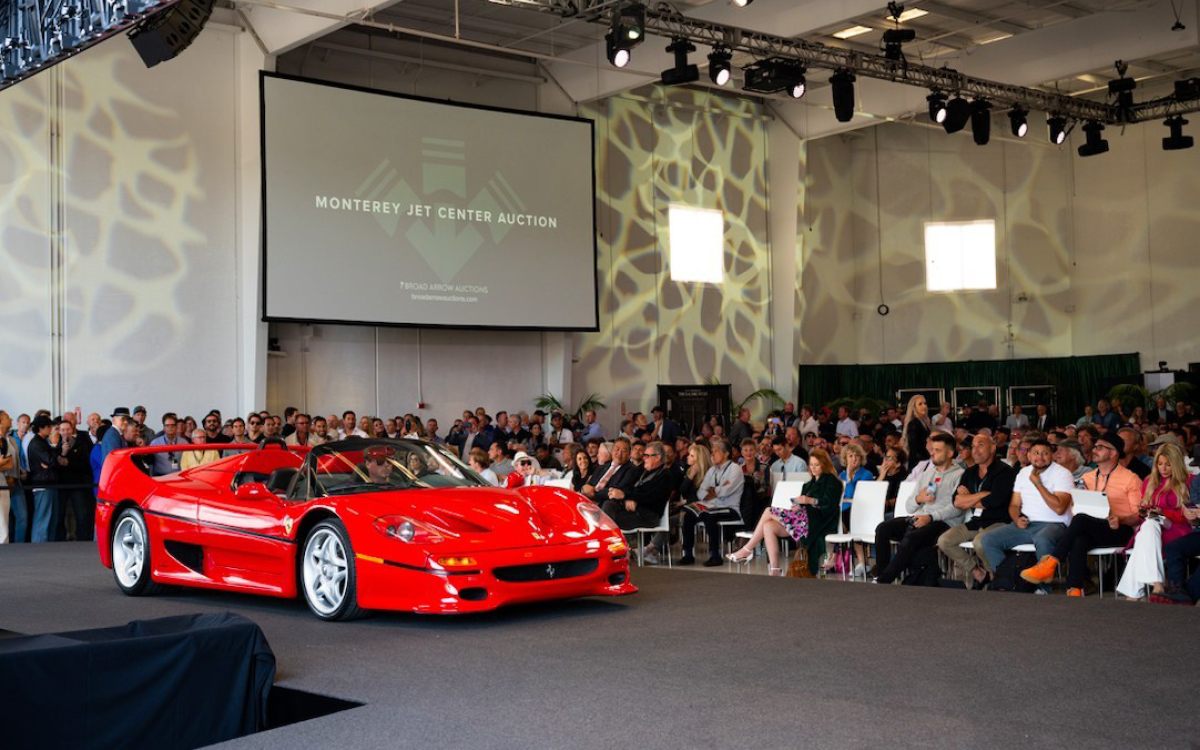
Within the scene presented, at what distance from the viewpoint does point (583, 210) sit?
20.0 meters

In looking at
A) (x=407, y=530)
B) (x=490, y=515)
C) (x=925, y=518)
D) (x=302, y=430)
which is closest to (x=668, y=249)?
(x=302, y=430)

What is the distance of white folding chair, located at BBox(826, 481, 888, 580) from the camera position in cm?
913

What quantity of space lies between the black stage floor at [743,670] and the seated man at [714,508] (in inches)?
115

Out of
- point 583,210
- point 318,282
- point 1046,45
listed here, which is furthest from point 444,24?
point 1046,45

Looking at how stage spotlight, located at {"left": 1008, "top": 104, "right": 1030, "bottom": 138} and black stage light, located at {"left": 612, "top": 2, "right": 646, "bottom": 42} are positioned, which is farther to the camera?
stage spotlight, located at {"left": 1008, "top": 104, "right": 1030, "bottom": 138}

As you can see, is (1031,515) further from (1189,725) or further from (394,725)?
(394,725)

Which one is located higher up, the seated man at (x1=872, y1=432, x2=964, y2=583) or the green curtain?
the green curtain

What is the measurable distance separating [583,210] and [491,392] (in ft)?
11.2

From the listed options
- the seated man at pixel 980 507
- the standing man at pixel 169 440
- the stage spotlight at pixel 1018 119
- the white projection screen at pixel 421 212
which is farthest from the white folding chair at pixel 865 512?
the stage spotlight at pixel 1018 119

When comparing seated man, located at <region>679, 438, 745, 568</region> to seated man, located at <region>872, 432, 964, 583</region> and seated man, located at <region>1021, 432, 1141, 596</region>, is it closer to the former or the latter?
seated man, located at <region>872, 432, 964, 583</region>

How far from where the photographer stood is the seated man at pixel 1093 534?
7758 millimetres

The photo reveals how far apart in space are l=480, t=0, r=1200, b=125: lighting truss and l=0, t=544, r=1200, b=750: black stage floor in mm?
8857

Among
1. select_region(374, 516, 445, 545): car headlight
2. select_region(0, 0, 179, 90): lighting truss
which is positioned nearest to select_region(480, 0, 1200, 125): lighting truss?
select_region(0, 0, 179, 90): lighting truss

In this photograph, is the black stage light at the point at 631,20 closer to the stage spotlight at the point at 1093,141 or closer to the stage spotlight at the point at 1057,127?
the stage spotlight at the point at 1057,127
